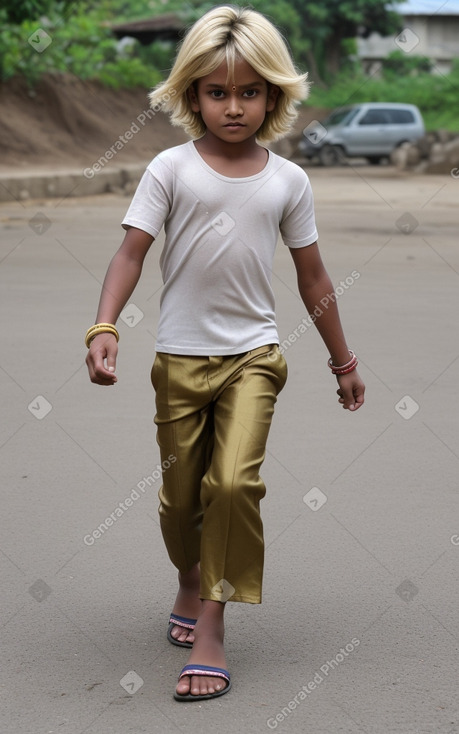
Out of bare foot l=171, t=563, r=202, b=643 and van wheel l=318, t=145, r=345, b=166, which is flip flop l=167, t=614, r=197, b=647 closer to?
bare foot l=171, t=563, r=202, b=643

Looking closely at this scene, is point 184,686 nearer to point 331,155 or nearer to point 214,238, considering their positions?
point 214,238

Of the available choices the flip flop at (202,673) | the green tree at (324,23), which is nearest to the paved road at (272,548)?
the flip flop at (202,673)

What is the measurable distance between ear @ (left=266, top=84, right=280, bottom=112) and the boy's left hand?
756mm

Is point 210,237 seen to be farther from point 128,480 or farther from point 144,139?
point 144,139

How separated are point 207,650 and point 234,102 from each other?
4.50 feet

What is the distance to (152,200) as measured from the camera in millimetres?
3174

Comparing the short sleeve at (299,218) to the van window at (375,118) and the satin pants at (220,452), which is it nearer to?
the satin pants at (220,452)

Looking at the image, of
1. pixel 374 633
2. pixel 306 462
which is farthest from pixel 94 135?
pixel 374 633

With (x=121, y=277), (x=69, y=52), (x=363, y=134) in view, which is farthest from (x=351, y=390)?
(x=363, y=134)

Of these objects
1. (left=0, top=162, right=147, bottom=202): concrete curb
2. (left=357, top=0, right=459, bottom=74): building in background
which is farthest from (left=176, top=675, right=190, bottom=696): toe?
(left=357, top=0, right=459, bottom=74): building in background

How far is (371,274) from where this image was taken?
11000 mm

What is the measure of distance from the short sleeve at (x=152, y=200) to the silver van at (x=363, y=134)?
27.1 meters

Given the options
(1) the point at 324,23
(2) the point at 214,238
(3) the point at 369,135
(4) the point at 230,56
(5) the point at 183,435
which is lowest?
(5) the point at 183,435

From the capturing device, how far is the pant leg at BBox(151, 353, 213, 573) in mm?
3227
